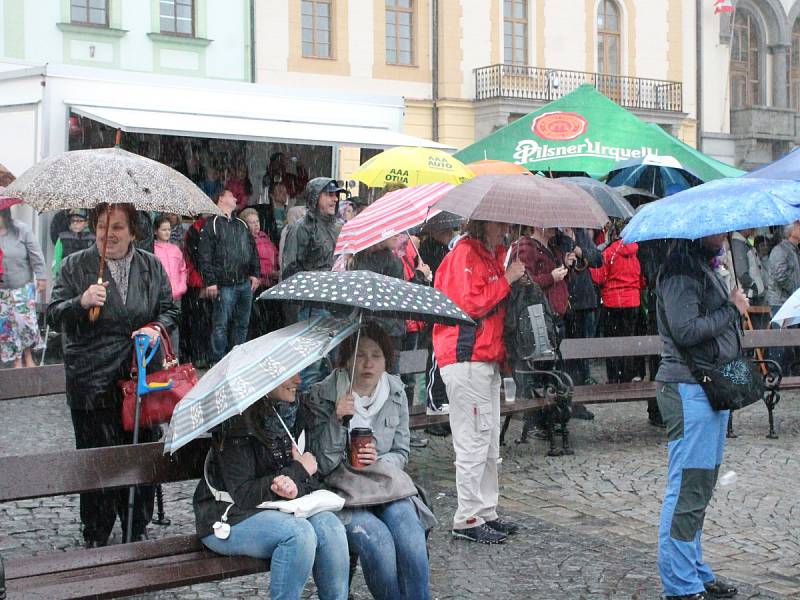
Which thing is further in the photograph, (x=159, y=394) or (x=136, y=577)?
(x=159, y=394)

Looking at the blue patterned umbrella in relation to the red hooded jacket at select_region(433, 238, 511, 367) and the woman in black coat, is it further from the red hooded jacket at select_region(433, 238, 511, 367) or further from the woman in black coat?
the woman in black coat

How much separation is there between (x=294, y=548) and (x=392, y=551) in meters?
0.46

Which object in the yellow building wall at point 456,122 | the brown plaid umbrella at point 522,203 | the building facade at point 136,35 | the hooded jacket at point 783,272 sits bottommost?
the hooded jacket at point 783,272

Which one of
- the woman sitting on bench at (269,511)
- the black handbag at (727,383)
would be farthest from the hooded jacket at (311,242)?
the woman sitting on bench at (269,511)

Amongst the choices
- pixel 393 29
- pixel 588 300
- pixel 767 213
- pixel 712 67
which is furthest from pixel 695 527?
pixel 712 67

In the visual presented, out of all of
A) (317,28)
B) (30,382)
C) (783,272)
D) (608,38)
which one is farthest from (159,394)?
(608,38)

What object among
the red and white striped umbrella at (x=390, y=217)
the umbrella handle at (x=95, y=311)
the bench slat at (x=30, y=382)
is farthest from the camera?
the red and white striped umbrella at (x=390, y=217)

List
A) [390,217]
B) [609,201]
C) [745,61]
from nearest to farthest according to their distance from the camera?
[390,217], [609,201], [745,61]

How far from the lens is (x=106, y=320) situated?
5.71 m

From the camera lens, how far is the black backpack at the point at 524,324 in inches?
256

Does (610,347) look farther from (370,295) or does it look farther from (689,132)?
(689,132)

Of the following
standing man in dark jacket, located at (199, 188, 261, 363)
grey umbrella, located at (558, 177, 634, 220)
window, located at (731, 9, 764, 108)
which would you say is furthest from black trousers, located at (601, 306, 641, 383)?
window, located at (731, 9, 764, 108)

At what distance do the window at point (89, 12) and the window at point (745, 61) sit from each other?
18.3m

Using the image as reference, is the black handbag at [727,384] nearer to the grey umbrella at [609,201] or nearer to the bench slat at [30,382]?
the bench slat at [30,382]
